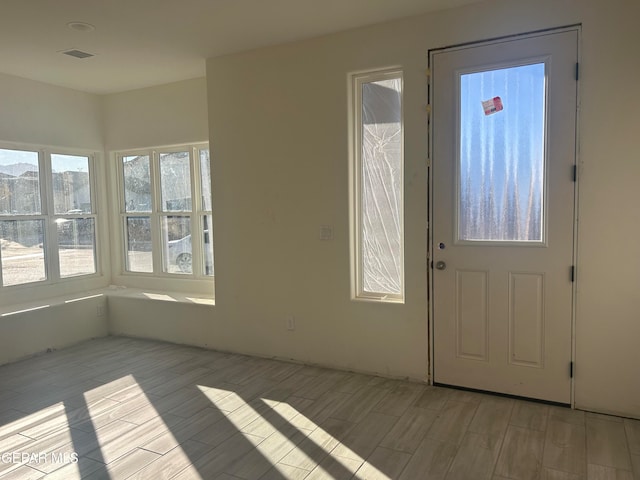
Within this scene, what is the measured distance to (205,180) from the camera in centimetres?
507

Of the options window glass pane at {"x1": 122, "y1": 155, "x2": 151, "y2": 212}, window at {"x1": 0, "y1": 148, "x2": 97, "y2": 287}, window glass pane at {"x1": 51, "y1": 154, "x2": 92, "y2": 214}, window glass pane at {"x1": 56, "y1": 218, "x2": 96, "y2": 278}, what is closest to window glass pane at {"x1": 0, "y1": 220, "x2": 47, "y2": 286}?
window at {"x1": 0, "y1": 148, "x2": 97, "y2": 287}

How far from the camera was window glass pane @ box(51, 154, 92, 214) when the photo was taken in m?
5.19

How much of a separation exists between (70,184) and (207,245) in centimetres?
179

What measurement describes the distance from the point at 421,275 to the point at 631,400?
1532 mm

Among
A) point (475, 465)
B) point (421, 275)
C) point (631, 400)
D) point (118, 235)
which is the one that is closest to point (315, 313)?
point (421, 275)

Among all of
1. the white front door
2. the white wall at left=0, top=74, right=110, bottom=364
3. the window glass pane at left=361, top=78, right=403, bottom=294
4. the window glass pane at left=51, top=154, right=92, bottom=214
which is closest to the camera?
the white front door

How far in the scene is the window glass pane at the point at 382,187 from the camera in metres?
3.65

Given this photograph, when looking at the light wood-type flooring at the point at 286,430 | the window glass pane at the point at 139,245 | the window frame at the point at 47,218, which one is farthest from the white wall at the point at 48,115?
the light wood-type flooring at the point at 286,430

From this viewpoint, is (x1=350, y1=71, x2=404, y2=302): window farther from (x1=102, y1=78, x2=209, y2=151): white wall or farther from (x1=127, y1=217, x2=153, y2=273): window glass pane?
(x1=127, y1=217, x2=153, y2=273): window glass pane

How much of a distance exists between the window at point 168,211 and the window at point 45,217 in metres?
0.44

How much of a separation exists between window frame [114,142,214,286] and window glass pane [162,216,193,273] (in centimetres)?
4

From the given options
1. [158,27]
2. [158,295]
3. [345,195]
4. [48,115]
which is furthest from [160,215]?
[345,195]

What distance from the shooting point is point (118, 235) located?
225 inches

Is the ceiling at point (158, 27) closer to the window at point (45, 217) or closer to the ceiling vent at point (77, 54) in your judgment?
the ceiling vent at point (77, 54)
